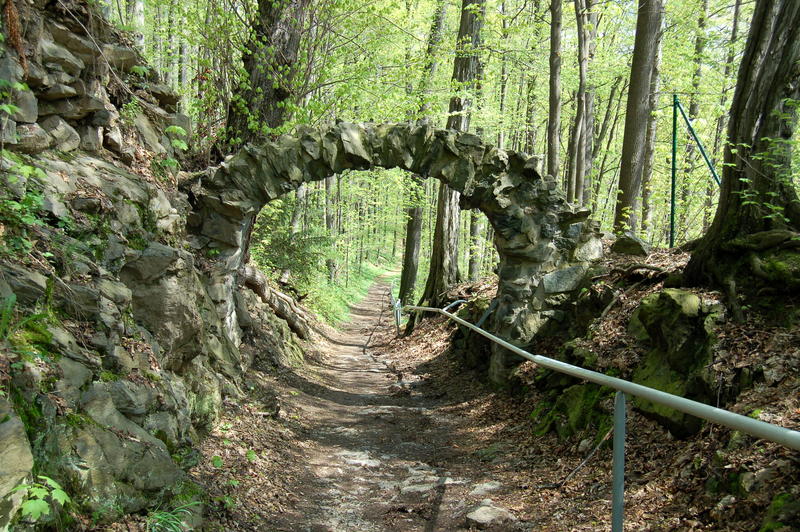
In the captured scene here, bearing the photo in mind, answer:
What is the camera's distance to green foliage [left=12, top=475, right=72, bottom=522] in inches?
90.6

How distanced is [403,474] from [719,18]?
19.7 meters

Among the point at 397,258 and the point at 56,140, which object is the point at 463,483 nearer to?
the point at 56,140

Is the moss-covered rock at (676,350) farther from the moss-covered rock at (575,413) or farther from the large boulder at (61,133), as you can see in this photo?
the large boulder at (61,133)

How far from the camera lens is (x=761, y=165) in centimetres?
493

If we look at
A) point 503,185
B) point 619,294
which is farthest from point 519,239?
point 619,294

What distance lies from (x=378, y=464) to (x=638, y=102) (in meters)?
7.81

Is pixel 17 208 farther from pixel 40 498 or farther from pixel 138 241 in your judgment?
pixel 40 498

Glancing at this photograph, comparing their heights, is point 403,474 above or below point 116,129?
below

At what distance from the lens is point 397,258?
60.4 meters

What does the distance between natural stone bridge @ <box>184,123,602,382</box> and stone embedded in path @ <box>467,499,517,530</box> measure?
373 cm

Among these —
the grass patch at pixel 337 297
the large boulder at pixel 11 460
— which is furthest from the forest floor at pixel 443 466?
the grass patch at pixel 337 297

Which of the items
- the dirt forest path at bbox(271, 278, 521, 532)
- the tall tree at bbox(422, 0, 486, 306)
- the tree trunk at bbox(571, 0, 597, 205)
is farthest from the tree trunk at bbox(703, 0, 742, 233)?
the dirt forest path at bbox(271, 278, 521, 532)

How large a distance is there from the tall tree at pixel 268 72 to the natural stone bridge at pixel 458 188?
113cm

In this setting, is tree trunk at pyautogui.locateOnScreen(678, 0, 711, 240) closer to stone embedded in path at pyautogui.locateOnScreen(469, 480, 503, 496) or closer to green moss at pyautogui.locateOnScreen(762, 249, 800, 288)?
green moss at pyautogui.locateOnScreen(762, 249, 800, 288)
